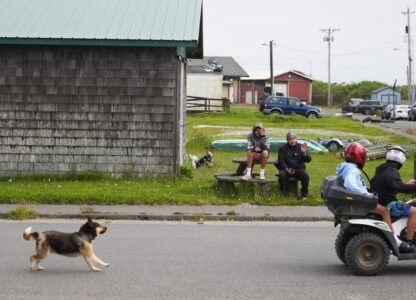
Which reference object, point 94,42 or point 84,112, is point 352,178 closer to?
point 94,42

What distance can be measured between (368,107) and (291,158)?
61312 mm

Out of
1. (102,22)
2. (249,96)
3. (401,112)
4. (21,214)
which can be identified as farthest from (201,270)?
(249,96)

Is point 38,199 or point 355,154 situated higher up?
point 355,154

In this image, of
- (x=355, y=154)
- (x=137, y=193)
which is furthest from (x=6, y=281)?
(x=137, y=193)

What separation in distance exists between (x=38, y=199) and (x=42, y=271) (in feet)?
21.1

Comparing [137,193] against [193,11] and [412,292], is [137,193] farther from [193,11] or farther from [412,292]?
[412,292]

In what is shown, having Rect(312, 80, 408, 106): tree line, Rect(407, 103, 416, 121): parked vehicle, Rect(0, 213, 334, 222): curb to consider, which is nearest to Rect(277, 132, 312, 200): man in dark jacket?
Rect(0, 213, 334, 222): curb

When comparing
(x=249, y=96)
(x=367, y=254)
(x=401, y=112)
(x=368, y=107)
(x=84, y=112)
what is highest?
(x=249, y=96)

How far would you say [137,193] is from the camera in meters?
15.8

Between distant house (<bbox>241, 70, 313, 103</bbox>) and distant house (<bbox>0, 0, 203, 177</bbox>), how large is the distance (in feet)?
253

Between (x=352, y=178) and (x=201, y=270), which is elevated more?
(x=352, y=178)

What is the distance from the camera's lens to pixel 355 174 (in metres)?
8.80

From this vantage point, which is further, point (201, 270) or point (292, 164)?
point (292, 164)

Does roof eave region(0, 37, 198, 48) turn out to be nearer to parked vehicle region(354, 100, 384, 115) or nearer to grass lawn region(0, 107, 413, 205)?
grass lawn region(0, 107, 413, 205)
